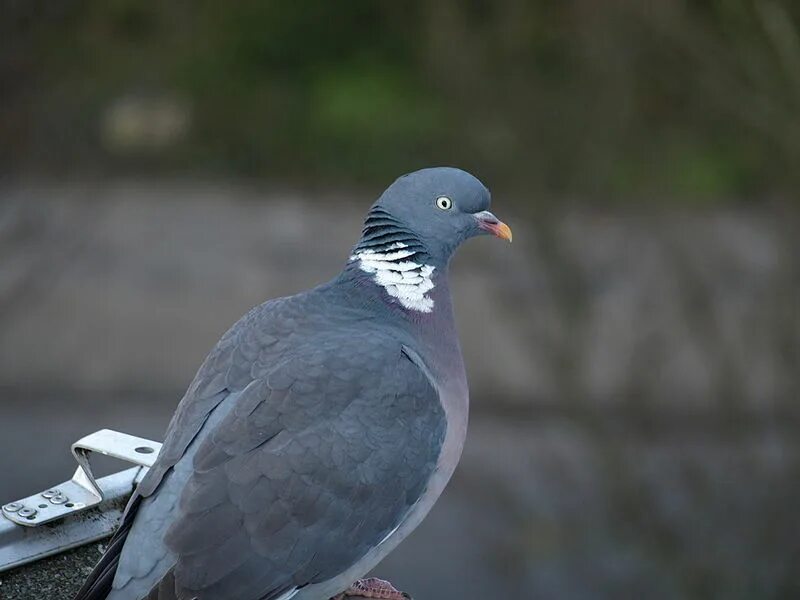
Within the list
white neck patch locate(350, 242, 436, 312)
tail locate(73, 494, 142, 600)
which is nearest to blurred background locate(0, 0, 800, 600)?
white neck patch locate(350, 242, 436, 312)

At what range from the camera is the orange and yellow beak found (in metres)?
3.09

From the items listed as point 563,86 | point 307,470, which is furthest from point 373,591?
point 563,86

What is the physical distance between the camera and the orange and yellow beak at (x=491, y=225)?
309 centimetres

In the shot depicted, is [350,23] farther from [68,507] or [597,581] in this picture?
[68,507]

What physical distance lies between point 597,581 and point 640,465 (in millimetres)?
780

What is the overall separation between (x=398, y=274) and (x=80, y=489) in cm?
87

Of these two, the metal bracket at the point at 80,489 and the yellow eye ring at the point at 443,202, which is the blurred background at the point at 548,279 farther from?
the metal bracket at the point at 80,489

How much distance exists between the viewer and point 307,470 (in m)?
2.64

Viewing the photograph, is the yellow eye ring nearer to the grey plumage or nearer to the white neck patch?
the grey plumage

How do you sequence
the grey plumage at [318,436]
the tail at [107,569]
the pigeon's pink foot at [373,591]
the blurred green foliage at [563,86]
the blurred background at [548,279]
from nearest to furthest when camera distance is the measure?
the tail at [107,569] < the grey plumage at [318,436] < the pigeon's pink foot at [373,591] < the blurred green foliage at [563,86] < the blurred background at [548,279]

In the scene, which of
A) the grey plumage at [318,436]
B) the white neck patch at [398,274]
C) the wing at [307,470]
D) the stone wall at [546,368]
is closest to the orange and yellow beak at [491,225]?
the grey plumage at [318,436]

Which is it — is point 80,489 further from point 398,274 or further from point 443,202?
point 443,202

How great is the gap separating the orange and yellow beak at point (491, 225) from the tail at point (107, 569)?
1078 millimetres

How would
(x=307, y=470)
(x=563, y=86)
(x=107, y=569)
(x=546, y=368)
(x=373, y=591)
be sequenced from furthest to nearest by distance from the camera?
(x=563, y=86), (x=546, y=368), (x=373, y=591), (x=307, y=470), (x=107, y=569)
